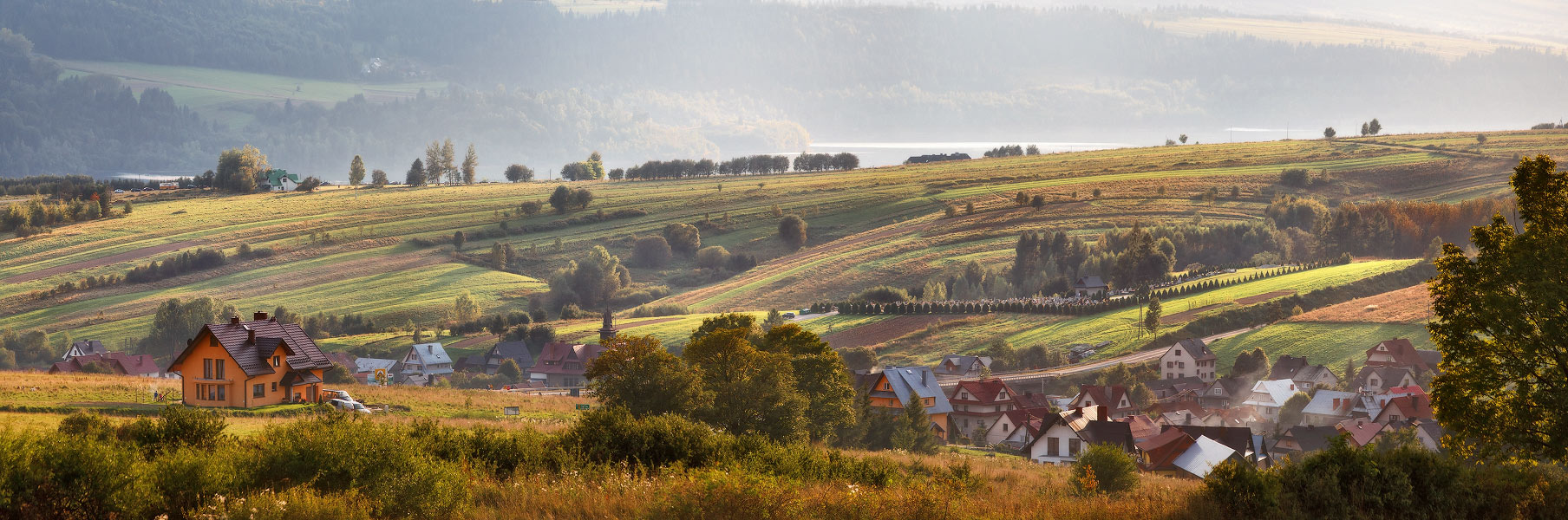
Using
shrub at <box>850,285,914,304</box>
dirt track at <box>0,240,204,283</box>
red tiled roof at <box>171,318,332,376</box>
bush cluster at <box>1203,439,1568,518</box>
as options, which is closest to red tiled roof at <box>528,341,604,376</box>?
shrub at <box>850,285,914,304</box>

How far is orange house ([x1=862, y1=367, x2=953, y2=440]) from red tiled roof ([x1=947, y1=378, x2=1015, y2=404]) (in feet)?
7.30

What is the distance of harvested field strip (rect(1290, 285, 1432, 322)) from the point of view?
85.2 m

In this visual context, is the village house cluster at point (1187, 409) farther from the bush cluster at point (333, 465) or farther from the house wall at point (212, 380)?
the bush cluster at point (333, 465)

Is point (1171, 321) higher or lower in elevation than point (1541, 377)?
lower

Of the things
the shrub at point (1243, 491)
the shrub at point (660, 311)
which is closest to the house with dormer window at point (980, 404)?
the shrub at point (1243, 491)

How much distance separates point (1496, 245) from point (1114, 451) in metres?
18.2

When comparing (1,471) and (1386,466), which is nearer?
(1,471)

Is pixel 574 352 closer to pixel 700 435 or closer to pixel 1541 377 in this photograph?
pixel 700 435

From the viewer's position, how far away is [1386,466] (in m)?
14.6

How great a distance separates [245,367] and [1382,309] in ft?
269

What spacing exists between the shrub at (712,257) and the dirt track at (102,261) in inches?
2603

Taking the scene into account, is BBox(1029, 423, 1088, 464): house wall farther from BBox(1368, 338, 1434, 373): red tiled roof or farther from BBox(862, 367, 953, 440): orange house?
BBox(1368, 338, 1434, 373): red tiled roof

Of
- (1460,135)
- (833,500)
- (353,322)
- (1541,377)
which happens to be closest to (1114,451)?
(1541,377)

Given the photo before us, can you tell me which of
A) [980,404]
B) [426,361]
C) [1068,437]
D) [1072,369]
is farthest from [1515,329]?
[426,361]
